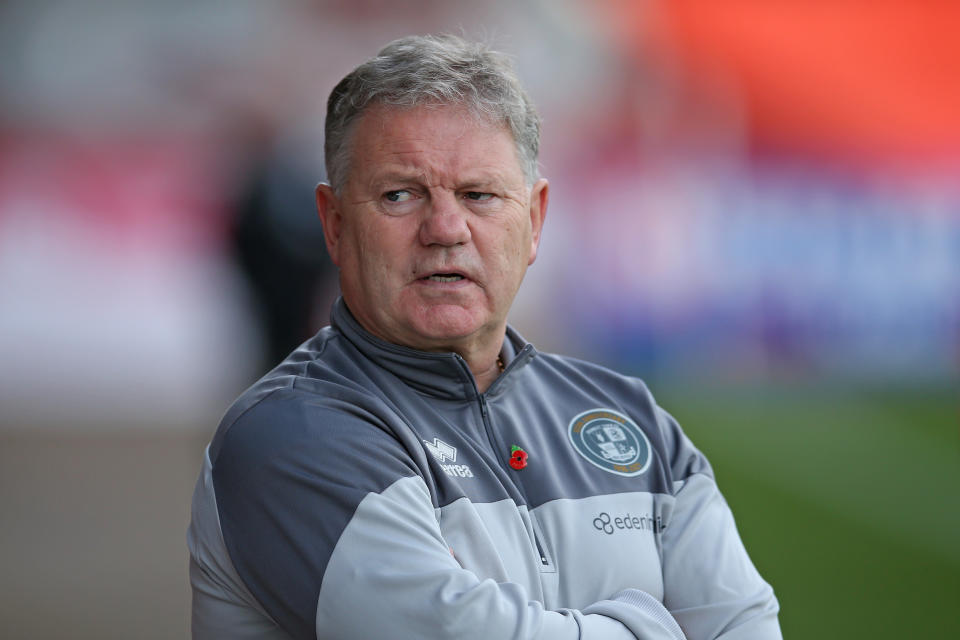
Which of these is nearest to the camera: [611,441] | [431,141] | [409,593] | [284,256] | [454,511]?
[409,593]

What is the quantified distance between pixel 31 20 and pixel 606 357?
4146mm

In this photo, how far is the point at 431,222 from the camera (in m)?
1.60

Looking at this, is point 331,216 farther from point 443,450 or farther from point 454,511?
point 454,511

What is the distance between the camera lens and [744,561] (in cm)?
170

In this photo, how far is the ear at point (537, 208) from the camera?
69.7 inches

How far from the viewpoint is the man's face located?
5.24ft

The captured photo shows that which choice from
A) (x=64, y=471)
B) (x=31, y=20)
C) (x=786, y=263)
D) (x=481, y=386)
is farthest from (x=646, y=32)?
(x=481, y=386)

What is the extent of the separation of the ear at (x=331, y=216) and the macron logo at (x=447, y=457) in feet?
1.10

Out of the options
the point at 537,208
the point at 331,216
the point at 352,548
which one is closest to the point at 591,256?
the point at 537,208

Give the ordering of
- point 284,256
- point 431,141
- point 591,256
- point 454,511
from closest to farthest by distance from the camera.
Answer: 1. point 454,511
2. point 431,141
3. point 284,256
4. point 591,256

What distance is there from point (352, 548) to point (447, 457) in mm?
244

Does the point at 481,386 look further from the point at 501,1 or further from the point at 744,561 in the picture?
the point at 501,1

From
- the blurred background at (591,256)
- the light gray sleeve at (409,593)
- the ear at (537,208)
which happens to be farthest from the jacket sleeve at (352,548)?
the blurred background at (591,256)

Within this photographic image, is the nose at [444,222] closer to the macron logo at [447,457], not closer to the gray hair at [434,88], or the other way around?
the gray hair at [434,88]
